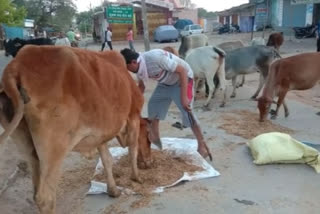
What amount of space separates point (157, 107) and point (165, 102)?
0.13 metres

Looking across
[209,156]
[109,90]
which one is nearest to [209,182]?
[209,156]

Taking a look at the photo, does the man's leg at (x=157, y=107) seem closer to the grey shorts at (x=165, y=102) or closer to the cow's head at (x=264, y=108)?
the grey shorts at (x=165, y=102)

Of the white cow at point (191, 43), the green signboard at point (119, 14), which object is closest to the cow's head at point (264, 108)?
the white cow at point (191, 43)

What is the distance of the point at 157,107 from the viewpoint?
192 inches

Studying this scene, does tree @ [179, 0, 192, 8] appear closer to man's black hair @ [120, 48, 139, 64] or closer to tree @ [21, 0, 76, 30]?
tree @ [21, 0, 76, 30]

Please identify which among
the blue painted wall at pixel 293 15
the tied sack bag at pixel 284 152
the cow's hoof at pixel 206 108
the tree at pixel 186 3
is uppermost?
the tree at pixel 186 3

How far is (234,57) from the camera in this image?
8516mm

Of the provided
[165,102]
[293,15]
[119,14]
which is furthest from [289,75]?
[293,15]

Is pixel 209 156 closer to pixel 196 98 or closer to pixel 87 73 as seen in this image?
pixel 87 73

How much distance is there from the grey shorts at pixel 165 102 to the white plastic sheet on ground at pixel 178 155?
1.35 ft

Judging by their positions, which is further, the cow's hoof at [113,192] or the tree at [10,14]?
the tree at [10,14]

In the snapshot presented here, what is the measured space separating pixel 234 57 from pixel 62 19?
179ft

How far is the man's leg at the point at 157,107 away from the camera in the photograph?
4760 mm

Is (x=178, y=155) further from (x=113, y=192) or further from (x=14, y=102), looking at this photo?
(x=14, y=102)
